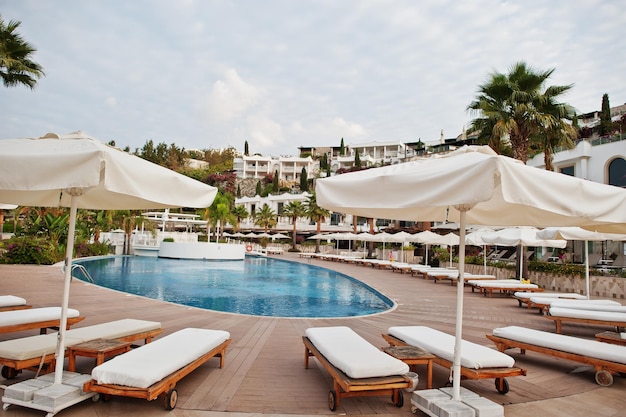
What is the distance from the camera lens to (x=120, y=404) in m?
3.22

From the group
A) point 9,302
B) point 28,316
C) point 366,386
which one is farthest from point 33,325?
point 366,386

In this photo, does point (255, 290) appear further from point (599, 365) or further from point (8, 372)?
point (599, 365)

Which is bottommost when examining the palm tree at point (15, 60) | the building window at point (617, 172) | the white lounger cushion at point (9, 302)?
the white lounger cushion at point (9, 302)

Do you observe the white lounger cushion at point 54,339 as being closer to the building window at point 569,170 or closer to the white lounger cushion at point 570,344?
the white lounger cushion at point 570,344

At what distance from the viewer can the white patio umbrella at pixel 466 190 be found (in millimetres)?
2670

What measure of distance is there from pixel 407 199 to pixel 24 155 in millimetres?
2953

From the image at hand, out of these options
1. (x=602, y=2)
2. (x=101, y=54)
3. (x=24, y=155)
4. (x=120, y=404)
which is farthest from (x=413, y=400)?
(x=101, y=54)

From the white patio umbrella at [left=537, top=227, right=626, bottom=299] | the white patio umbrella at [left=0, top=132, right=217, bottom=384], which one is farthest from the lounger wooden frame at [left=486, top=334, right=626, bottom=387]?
the white patio umbrella at [left=537, top=227, right=626, bottom=299]

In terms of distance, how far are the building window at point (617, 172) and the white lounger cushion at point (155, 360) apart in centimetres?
2424

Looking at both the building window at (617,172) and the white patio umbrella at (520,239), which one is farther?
the building window at (617,172)

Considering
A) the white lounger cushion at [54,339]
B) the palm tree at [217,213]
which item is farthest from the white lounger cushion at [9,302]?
the palm tree at [217,213]

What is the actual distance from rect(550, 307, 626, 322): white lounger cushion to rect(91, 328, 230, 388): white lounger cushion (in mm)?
5940

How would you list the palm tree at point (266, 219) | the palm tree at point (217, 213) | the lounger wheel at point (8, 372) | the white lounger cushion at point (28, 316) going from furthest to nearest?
1. the palm tree at point (266, 219)
2. the palm tree at point (217, 213)
3. the white lounger cushion at point (28, 316)
4. the lounger wheel at point (8, 372)

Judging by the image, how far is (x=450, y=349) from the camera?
13.0 feet
